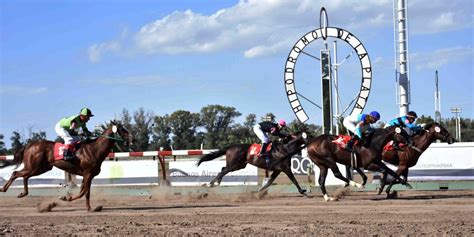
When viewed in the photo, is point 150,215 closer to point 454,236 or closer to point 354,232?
point 354,232

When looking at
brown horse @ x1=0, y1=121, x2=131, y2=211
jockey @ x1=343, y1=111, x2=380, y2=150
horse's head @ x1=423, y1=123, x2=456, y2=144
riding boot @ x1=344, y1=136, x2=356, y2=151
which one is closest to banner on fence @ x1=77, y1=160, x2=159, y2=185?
brown horse @ x1=0, y1=121, x2=131, y2=211

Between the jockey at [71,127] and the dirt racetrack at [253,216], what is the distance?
1.21 metres

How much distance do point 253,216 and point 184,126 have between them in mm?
70286

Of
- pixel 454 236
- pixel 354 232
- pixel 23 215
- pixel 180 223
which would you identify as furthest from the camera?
pixel 23 215

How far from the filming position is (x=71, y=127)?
49.9ft

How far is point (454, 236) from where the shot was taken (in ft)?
30.6

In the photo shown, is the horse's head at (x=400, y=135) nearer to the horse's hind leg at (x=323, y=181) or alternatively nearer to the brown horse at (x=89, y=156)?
the horse's hind leg at (x=323, y=181)

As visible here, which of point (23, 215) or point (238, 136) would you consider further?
point (238, 136)

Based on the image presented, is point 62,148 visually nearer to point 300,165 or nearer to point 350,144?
point 350,144

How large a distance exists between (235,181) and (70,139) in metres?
7.38

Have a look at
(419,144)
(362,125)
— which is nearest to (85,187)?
(362,125)

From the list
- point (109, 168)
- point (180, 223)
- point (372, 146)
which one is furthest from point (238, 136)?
point (180, 223)

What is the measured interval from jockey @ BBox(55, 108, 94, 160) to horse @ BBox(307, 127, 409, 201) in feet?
18.0

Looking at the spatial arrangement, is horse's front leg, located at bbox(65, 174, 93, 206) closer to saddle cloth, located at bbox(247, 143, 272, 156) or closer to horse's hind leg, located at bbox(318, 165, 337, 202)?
saddle cloth, located at bbox(247, 143, 272, 156)
